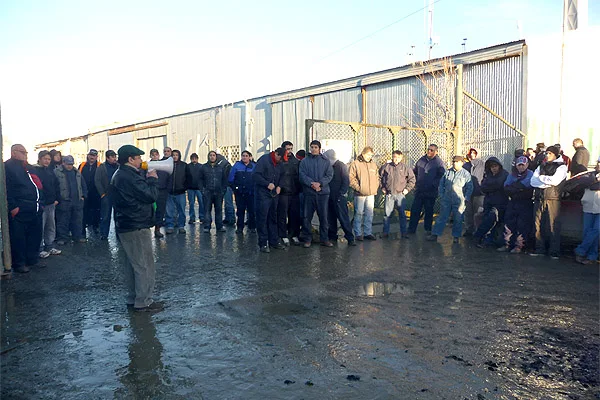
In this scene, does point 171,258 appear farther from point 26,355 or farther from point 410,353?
point 410,353

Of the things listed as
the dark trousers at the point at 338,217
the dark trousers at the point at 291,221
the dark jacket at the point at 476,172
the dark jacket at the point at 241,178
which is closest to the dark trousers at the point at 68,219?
the dark jacket at the point at 241,178

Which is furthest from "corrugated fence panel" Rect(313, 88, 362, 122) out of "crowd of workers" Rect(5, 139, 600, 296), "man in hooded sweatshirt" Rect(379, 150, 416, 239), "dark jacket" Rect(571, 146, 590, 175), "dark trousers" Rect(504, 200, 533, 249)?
"dark trousers" Rect(504, 200, 533, 249)

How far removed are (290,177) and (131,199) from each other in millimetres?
4320

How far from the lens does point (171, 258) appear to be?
833cm

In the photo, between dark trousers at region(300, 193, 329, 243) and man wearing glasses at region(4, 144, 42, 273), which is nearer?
man wearing glasses at region(4, 144, 42, 273)

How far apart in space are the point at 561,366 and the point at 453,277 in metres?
3.01

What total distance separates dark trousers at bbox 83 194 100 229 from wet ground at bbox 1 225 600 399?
13.4 ft

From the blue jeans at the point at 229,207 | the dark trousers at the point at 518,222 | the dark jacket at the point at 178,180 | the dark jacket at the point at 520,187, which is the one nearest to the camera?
the dark jacket at the point at 520,187

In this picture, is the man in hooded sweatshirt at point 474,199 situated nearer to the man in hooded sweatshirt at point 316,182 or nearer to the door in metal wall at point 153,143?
the man in hooded sweatshirt at point 316,182

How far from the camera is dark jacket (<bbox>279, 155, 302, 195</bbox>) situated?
9.15m

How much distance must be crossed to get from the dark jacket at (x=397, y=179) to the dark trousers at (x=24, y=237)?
6.62 metres

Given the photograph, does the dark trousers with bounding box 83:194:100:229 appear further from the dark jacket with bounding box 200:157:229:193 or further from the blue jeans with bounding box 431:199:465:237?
the blue jeans with bounding box 431:199:465:237

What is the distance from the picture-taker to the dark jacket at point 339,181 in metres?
9.66

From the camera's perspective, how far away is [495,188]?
9195 millimetres
